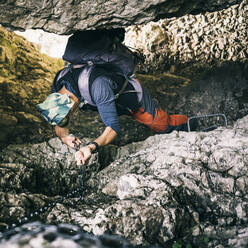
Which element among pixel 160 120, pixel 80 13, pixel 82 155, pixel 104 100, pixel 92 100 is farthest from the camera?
pixel 160 120

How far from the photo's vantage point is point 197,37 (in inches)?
160

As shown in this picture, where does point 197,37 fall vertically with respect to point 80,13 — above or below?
below

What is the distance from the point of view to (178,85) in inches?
169

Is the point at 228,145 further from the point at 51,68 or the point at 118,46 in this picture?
the point at 51,68

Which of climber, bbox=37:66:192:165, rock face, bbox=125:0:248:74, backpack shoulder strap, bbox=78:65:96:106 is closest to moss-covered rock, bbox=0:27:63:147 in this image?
climber, bbox=37:66:192:165

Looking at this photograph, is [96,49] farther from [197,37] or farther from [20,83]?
[197,37]

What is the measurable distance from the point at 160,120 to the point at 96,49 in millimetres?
1358

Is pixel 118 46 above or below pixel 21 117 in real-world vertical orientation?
above

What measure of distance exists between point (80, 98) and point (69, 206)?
3.94 feet

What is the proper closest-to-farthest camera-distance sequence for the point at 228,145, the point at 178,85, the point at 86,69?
the point at 228,145, the point at 86,69, the point at 178,85

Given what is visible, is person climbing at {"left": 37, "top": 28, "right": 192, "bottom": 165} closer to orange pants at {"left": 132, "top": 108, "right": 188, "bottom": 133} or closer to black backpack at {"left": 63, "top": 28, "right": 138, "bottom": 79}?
black backpack at {"left": 63, "top": 28, "right": 138, "bottom": 79}

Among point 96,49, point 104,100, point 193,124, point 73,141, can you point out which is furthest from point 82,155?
point 193,124

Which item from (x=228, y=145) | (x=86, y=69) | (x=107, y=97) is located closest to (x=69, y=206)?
(x=107, y=97)

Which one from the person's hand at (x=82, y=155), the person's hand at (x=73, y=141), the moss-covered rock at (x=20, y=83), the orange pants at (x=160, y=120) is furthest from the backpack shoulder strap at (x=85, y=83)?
the moss-covered rock at (x=20, y=83)
